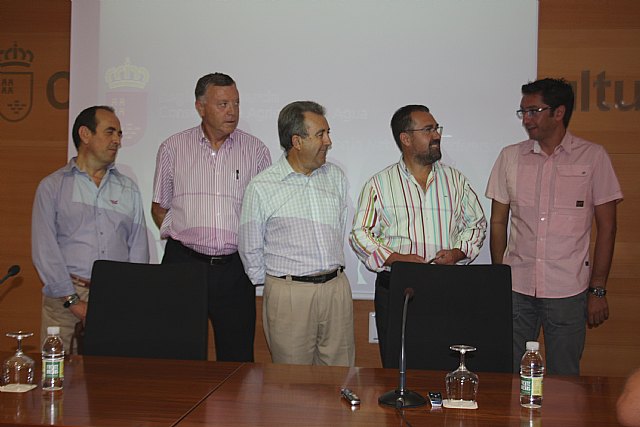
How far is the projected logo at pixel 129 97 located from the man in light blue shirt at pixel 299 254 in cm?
122

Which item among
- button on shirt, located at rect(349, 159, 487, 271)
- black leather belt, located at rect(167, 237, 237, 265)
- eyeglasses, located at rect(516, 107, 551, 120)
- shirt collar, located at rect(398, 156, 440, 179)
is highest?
eyeglasses, located at rect(516, 107, 551, 120)

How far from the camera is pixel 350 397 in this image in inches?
90.0

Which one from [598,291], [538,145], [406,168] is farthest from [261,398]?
[538,145]

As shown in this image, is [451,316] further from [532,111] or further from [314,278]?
[532,111]

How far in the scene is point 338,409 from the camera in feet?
7.27

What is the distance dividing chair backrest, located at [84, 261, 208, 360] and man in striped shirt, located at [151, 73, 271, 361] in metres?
1.00

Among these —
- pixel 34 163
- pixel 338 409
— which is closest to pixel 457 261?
pixel 338 409

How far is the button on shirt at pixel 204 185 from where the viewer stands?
4.17 meters

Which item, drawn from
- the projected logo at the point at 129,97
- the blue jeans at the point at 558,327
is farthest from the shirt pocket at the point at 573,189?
the projected logo at the point at 129,97

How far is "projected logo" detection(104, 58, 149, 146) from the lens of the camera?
4805mm

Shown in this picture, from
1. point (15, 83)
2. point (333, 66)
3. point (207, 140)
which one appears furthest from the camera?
point (15, 83)

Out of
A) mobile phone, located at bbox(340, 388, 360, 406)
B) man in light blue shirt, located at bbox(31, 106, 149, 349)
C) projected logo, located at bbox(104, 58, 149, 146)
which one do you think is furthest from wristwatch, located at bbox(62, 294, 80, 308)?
mobile phone, located at bbox(340, 388, 360, 406)

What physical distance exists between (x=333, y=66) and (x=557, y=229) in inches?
68.4

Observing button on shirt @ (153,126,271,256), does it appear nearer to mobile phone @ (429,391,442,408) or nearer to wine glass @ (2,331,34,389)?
wine glass @ (2,331,34,389)
